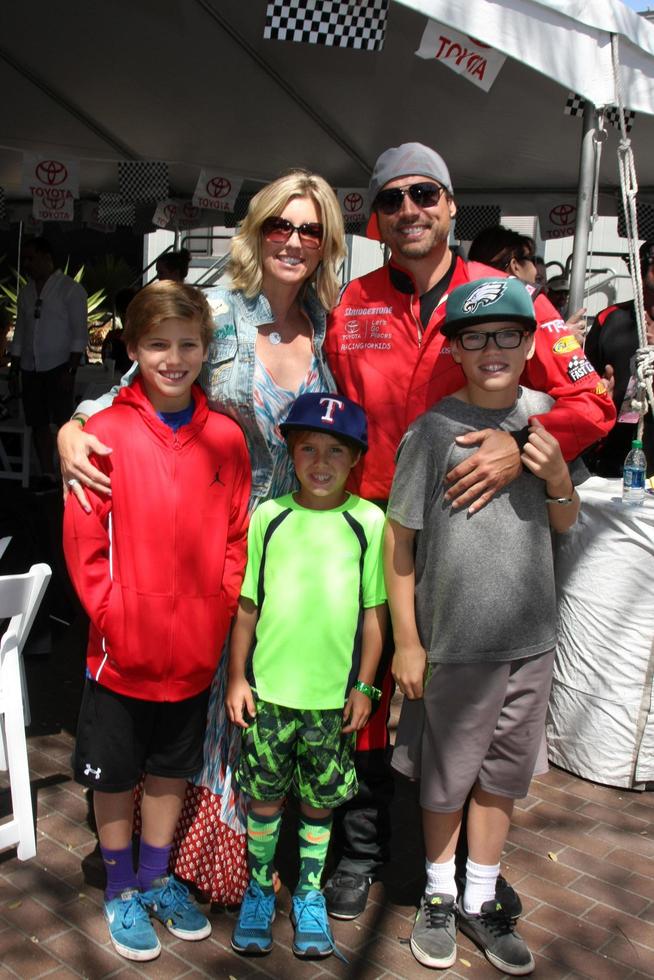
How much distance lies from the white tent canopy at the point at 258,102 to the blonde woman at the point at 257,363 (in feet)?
6.06

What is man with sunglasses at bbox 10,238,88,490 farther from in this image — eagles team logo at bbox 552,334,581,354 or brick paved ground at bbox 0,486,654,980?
eagles team logo at bbox 552,334,581,354

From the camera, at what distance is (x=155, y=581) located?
2.29m

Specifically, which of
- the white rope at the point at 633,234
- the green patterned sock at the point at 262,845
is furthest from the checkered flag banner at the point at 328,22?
the green patterned sock at the point at 262,845

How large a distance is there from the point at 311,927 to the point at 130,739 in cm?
71

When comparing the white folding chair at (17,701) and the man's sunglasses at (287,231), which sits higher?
the man's sunglasses at (287,231)

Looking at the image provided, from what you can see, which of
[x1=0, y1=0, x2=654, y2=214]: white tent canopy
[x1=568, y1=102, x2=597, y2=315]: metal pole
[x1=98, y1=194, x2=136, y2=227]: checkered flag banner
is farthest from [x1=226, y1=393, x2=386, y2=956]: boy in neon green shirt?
[x1=98, y1=194, x2=136, y2=227]: checkered flag banner

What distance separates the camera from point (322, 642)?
238 centimetres

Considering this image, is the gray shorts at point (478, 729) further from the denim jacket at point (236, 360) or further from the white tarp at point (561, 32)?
the white tarp at point (561, 32)

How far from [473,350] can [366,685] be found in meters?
0.93

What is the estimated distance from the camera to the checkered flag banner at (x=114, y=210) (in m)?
11.4

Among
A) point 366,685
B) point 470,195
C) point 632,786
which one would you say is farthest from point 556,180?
point 366,685

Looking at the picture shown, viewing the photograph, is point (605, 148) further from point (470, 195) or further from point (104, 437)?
point (104, 437)

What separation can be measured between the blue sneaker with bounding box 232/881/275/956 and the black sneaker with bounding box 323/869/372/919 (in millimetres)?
190

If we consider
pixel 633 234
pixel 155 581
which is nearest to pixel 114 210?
pixel 633 234
